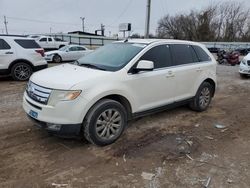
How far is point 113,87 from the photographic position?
4363 mm

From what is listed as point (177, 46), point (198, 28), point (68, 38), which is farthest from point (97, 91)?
point (198, 28)

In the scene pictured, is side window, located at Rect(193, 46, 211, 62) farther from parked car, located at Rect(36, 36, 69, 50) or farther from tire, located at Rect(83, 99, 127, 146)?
parked car, located at Rect(36, 36, 69, 50)

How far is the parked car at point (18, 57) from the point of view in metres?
10.0

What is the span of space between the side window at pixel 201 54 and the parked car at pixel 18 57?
6.72 m

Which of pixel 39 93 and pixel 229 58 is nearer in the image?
pixel 39 93

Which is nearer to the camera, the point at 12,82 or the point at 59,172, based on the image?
the point at 59,172

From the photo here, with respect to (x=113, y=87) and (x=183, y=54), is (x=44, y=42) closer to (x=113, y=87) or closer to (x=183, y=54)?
(x=183, y=54)

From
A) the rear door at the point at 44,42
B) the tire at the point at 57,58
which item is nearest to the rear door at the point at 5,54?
the tire at the point at 57,58

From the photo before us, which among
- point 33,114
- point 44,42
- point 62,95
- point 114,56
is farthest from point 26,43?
point 44,42

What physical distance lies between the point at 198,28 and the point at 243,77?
55.6 meters

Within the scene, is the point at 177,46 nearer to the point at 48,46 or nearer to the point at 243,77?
the point at 243,77

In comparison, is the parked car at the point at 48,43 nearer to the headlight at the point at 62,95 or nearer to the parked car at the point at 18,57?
the parked car at the point at 18,57

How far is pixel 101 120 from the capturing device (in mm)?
4312

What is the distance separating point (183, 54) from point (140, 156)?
107 inches
